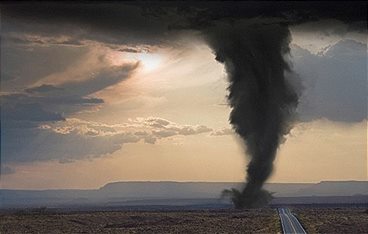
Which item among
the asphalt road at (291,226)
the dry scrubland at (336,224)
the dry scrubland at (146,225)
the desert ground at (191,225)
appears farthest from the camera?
the dry scrubland at (146,225)

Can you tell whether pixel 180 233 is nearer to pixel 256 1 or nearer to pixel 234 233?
pixel 234 233

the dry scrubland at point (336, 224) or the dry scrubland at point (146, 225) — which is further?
the dry scrubland at point (146, 225)

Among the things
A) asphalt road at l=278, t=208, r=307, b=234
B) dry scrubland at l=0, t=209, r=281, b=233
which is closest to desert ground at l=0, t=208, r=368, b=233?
dry scrubland at l=0, t=209, r=281, b=233

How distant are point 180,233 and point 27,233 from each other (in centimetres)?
1140

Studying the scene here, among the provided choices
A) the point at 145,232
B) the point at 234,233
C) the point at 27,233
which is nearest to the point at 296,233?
the point at 234,233

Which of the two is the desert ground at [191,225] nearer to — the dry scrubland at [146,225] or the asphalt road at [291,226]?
the dry scrubland at [146,225]

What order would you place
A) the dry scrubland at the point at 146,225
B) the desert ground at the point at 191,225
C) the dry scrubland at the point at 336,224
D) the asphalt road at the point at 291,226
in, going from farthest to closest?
the dry scrubland at the point at 146,225
the desert ground at the point at 191,225
the dry scrubland at the point at 336,224
the asphalt road at the point at 291,226

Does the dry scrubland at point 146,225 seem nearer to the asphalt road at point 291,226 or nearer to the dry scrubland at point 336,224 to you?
the asphalt road at point 291,226

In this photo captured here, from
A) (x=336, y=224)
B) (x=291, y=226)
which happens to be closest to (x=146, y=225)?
(x=291, y=226)

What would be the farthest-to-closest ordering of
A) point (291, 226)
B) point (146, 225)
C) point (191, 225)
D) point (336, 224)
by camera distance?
point (146, 225) → point (191, 225) → point (336, 224) → point (291, 226)

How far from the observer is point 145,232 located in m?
42.6

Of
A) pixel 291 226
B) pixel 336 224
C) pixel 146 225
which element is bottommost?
pixel 291 226

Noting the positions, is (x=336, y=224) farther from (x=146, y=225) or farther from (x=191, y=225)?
(x=146, y=225)

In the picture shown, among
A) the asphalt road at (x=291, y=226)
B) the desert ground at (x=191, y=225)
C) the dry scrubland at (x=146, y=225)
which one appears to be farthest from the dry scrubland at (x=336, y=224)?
the dry scrubland at (x=146, y=225)
